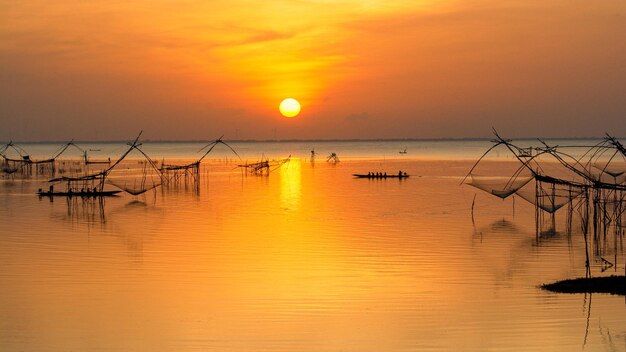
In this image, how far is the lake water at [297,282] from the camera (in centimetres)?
1039

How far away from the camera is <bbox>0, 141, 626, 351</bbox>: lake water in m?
10.4

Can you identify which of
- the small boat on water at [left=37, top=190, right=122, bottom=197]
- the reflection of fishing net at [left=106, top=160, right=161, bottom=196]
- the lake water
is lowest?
the lake water

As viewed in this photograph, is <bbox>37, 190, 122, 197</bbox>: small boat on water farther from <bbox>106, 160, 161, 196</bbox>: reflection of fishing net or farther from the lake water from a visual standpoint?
the lake water

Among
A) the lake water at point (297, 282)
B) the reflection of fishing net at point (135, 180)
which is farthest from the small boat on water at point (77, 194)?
the lake water at point (297, 282)

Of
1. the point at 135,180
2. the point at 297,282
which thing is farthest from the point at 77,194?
the point at 297,282

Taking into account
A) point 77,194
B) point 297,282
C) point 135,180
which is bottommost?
point 297,282

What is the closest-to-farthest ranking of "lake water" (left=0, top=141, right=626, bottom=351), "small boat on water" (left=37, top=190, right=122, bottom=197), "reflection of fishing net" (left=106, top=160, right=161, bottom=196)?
"lake water" (left=0, top=141, right=626, bottom=351)
"reflection of fishing net" (left=106, top=160, right=161, bottom=196)
"small boat on water" (left=37, top=190, right=122, bottom=197)

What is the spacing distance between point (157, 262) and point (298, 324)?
615 cm

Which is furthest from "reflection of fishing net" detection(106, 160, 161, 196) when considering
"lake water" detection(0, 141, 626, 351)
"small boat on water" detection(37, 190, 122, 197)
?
"lake water" detection(0, 141, 626, 351)

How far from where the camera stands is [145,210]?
1094 inches

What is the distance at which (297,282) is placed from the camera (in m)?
13.8

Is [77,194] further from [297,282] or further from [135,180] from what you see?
[297,282]

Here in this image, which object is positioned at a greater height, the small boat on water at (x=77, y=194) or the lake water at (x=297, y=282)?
the small boat on water at (x=77, y=194)

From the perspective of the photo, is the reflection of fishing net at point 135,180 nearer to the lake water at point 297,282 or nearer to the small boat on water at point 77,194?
the small boat on water at point 77,194
